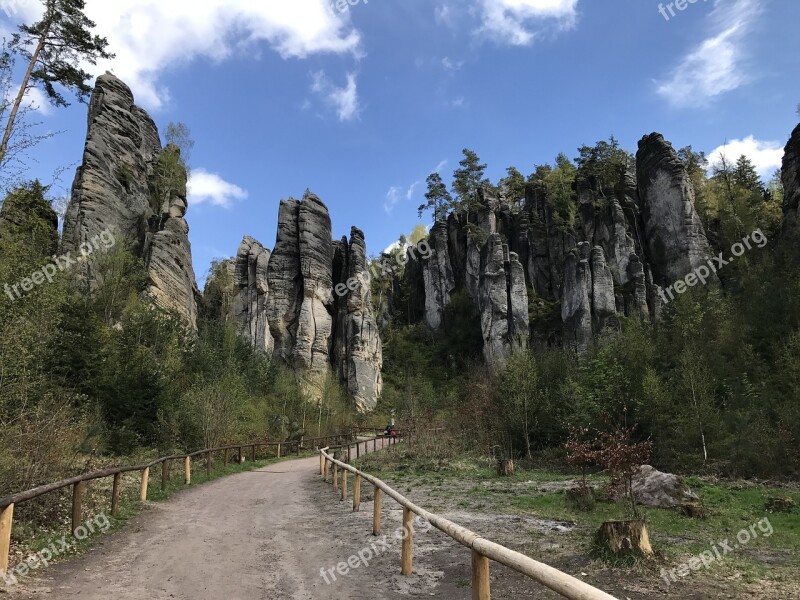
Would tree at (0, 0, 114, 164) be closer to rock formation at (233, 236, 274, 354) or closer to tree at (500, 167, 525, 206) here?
rock formation at (233, 236, 274, 354)

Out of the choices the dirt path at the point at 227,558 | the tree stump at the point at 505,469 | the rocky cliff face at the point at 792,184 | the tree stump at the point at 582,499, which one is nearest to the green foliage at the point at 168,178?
the tree stump at the point at 505,469

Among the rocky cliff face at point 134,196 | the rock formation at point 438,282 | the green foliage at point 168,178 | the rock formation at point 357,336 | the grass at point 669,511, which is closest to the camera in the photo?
the grass at point 669,511

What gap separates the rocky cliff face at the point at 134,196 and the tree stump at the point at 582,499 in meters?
30.4

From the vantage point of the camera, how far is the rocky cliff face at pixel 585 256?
169 feet

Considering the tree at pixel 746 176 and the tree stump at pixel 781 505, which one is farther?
the tree at pixel 746 176

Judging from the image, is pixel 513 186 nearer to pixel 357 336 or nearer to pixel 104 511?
pixel 357 336

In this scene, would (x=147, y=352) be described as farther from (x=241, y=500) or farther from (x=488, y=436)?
(x=488, y=436)

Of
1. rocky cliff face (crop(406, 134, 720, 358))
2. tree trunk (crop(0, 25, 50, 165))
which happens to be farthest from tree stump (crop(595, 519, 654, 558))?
rocky cliff face (crop(406, 134, 720, 358))

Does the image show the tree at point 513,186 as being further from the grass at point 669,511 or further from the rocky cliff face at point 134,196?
the grass at point 669,511

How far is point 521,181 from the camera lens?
7975 cm

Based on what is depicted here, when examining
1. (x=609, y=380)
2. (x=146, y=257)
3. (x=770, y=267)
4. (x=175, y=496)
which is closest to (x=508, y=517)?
(x=175, y=496)

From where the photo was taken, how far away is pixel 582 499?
1201cm

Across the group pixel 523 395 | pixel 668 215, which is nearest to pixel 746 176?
pixel 668 215

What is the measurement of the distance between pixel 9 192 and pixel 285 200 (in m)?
46.5
